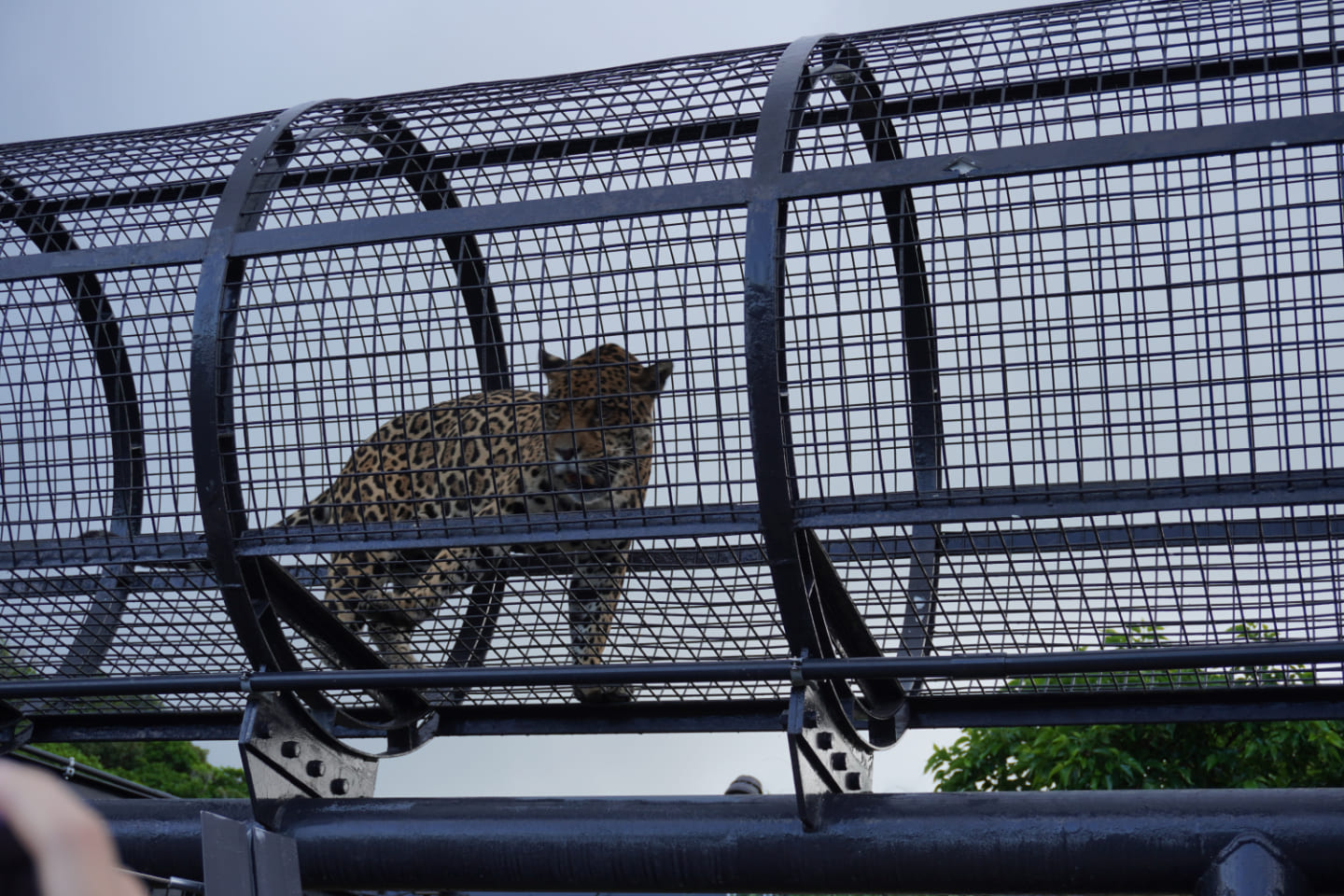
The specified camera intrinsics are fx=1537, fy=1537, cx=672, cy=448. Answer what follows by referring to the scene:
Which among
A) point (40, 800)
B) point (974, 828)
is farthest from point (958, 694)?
point (40, 800)

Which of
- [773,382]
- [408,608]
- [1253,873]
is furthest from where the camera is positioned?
[408,608]

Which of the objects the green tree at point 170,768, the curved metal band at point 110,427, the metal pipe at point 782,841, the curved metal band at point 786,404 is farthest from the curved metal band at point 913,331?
the green tree at point 170,768

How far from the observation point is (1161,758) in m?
10.3

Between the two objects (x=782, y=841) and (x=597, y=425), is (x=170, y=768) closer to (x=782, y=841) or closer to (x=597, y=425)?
(x=597, y=425)

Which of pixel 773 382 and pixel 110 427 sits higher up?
pixel 110 427

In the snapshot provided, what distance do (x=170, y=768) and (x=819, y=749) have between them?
568 inches

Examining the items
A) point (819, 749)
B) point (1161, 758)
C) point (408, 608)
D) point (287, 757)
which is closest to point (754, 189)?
point (819, 749)

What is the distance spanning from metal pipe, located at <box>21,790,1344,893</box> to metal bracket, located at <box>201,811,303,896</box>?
1.05 meters

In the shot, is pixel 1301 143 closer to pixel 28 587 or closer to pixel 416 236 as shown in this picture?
pixel 416 236

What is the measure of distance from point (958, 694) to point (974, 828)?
2.49 feet

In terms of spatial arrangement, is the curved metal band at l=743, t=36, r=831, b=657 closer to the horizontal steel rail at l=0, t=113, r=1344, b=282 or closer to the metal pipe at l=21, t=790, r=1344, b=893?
the horizontal steel rail at l=0, t=113, r=1344, b=282

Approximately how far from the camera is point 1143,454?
12.1ft

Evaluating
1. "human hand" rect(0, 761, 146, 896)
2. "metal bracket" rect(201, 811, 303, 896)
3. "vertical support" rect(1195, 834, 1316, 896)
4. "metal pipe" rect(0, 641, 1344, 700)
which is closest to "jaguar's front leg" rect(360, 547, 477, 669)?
"metal pipe" rect(0, 641, 1344, 700)

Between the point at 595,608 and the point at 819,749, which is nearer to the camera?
the point at 819,749
